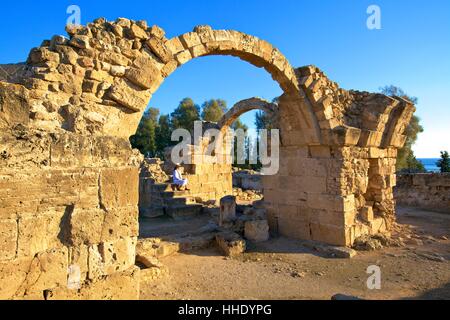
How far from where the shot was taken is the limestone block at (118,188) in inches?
119

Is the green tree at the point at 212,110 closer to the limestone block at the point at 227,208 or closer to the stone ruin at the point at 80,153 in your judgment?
the limestone block at the point at 227,208

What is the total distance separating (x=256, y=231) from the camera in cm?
659

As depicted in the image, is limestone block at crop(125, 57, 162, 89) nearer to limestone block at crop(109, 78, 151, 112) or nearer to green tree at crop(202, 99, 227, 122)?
limestone block at crop(109, 78, 151, 112)

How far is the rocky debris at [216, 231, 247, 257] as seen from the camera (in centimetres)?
580

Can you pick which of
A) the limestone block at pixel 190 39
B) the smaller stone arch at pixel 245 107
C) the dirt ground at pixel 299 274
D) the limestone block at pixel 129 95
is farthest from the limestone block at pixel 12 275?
the smaller stone arch at pixel 245 107

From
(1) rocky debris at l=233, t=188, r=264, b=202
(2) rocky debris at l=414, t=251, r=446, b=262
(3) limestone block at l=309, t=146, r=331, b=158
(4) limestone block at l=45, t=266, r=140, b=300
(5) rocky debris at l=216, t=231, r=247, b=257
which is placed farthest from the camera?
(1) rocky debris at l=233, t=188, r=264, b=202

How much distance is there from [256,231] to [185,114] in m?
25.8

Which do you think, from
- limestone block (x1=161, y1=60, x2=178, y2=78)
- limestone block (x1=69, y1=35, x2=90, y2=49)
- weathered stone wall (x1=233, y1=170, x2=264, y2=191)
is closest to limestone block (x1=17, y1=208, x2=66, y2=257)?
limestone block (x1=69, y1=35, x2=90, y2=49)

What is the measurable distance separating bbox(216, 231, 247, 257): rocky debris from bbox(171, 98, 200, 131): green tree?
24972 millimetres

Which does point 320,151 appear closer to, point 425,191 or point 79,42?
point 79,42

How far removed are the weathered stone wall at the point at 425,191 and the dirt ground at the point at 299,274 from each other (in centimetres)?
479

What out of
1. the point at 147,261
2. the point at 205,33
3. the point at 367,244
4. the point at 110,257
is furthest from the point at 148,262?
the point at 367,244
